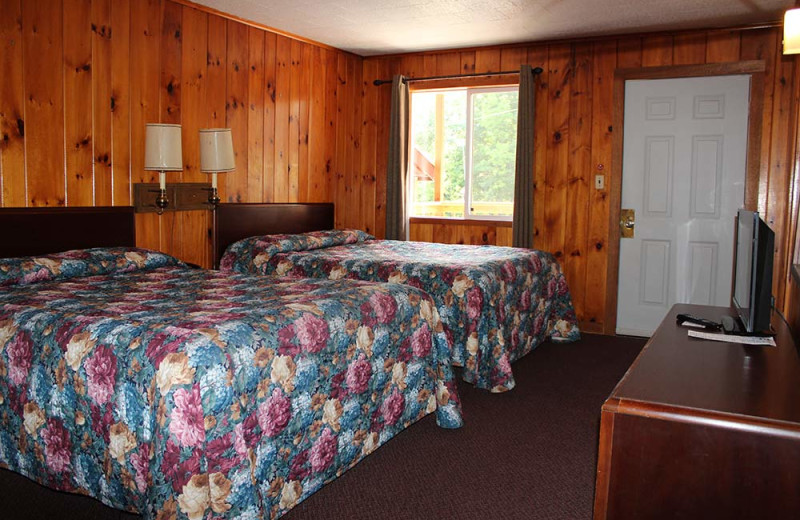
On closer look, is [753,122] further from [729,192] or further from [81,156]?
[81,156]

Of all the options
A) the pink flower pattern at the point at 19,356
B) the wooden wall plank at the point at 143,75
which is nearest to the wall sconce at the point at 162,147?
the wooden wall plank at the point at 143,75

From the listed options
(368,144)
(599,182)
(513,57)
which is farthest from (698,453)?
(368,144)

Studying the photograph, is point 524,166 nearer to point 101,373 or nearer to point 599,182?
point 599,182

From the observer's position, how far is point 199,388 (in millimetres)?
1791

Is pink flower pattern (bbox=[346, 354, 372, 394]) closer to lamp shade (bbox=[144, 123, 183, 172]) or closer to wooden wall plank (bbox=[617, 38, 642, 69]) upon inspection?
lamp shade (bbox=[144, 123, 183, 172])

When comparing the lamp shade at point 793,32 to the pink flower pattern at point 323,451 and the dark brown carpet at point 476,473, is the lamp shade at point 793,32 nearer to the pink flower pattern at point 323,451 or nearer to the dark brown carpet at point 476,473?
the dark brown carpet at point 476,473

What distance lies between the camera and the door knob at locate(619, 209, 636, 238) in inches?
196

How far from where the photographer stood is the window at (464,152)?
5445mm

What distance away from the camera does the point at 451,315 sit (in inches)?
138

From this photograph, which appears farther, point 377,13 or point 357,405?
point 377,13

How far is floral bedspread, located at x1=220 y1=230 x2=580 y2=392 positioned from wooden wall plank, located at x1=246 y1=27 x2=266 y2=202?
1.67ft

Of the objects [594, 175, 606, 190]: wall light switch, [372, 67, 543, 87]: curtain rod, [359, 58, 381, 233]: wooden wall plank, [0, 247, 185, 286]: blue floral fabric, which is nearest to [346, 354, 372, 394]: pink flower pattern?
[0, 247, 185, 286]: blue floral fabric

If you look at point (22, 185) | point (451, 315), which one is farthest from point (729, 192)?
point (22, 185)

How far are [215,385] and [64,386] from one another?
0.54 m
